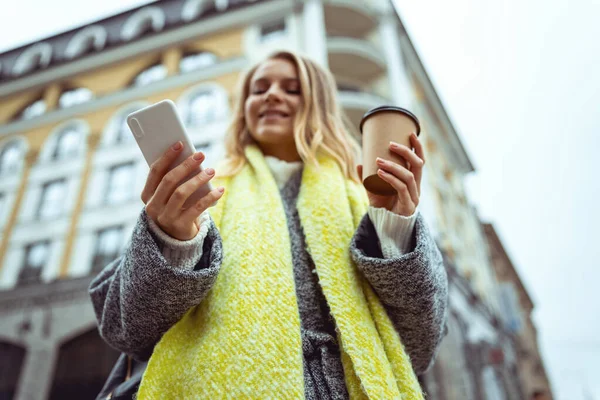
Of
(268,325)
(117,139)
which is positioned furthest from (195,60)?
(268,325)

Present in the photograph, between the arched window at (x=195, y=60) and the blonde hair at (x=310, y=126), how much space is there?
466 inches

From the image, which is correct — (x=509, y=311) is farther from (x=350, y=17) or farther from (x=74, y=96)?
(x=74, y=96)

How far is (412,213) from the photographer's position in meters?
1.15

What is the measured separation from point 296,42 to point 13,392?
11.4 meters

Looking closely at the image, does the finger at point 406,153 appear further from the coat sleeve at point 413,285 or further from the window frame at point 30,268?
the window frame at point 30,268

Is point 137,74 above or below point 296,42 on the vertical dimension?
above

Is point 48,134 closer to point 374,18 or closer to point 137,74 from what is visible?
point 137,74

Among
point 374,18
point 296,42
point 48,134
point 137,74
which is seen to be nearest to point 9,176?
point 48,134

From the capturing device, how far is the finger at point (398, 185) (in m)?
1.10

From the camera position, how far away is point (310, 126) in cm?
166

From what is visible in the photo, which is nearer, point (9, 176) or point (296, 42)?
point (296, 42)

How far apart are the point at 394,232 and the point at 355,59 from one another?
39.2ft

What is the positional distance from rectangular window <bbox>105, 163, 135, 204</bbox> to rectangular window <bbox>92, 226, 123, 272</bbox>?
0.89m

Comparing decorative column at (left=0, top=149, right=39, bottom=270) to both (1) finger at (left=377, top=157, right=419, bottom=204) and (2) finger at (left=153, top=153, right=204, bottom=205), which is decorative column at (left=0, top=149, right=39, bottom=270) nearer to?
(2) finger at (left=153, top=153, right=204, bottom=205)
